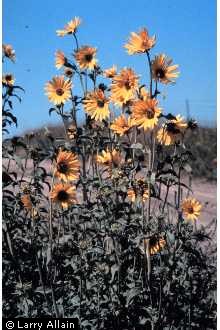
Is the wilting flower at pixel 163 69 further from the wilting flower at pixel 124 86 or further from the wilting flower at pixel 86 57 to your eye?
the wilting flower at pixel 86 57

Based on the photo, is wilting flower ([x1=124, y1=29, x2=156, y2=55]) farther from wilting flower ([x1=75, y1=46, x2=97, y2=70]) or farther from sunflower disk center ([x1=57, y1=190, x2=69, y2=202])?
wilting flower ([x1=75, y1=46, x2=97, y2=70])

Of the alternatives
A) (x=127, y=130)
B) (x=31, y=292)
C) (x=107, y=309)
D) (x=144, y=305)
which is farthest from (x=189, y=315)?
(x=127, y=130)

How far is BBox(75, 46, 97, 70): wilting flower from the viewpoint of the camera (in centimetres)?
472

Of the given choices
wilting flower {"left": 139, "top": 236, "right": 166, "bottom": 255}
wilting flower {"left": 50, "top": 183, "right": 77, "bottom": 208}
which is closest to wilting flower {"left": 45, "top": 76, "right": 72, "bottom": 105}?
wilting flower {"left": 50, "top": 183, "right": 77, "bottom": 208}

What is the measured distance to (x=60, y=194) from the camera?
3.82 m

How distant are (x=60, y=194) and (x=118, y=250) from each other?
0.49m

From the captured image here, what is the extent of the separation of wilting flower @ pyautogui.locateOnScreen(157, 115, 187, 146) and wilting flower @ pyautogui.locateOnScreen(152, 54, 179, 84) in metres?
0.27

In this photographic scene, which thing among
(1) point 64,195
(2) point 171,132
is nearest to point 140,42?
(2) point 171,132

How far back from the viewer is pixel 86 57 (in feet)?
15.7

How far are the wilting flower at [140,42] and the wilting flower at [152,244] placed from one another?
1057 millimetres

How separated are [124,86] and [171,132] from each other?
39cm

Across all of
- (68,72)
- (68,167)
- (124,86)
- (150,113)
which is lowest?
(68,167)

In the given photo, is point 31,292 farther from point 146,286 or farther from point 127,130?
point 127,130

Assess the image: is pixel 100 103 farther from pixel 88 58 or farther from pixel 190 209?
pixel 190 209
